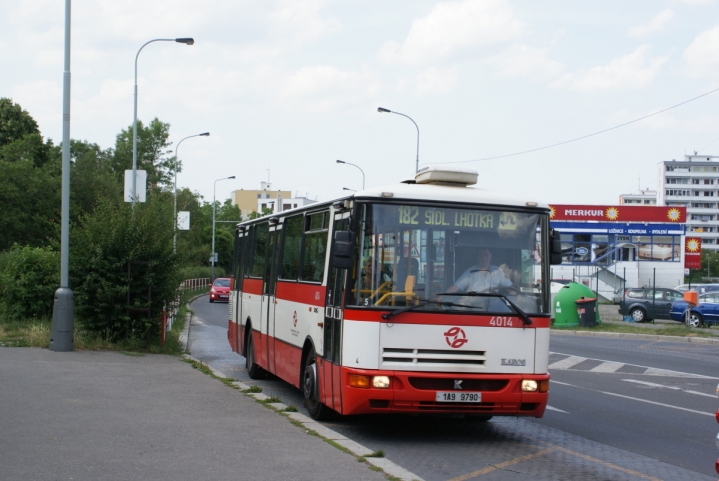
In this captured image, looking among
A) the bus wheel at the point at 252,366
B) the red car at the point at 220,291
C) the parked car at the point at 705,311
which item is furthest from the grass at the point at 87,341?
the red car at the point at 220,291

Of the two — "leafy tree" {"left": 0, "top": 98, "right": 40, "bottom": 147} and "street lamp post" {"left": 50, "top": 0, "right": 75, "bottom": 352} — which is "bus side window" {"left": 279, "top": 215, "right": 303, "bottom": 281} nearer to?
"street lamp post" {"left": 50, "top": 0, "right": 75, "bottom": 352}

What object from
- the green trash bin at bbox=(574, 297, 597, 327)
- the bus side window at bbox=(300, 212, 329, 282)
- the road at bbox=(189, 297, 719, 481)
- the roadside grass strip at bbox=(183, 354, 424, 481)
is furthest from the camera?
the green trash bin at bbox=(574, 297, 597, 327)

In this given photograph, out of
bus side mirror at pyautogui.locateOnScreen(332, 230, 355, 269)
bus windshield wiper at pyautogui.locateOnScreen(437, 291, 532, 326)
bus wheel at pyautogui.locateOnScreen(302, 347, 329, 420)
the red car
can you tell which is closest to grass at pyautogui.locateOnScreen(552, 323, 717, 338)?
bus wheel at pyautogui.locateOnScreen(302, 347, 329, 420)

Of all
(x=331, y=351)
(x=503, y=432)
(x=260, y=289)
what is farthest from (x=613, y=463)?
(x=260, y=289)

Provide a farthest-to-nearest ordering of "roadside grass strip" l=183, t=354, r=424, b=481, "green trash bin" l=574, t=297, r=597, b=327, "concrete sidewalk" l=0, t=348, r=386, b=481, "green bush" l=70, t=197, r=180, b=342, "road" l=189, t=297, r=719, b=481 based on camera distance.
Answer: "green trash bin" l=574, t=297, r=597, b=327 < "green bush" l=70, t=197, r=180, b=342 < "road" l=189, t=297, r=719, b=481 < "roadside grass strip" l=183, t=354, r=424, b=481 < "concrete sidewalk" l=0, t=348, r=386, b=481

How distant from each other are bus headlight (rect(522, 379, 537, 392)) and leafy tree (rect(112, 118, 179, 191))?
85290 mm

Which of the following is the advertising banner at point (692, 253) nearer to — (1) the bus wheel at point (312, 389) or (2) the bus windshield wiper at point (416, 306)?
(1) the bus wheel at point (312, 389)

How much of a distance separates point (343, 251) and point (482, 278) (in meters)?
1.57

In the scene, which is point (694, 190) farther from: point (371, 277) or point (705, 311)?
point (371, 277)

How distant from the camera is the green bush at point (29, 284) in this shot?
20031 millimetres

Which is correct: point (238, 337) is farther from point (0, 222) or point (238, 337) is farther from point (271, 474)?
point (0, 222)

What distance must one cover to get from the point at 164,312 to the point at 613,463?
12.0 meters

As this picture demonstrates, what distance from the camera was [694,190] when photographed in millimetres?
160875

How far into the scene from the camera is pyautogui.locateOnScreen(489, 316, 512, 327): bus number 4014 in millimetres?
9227
